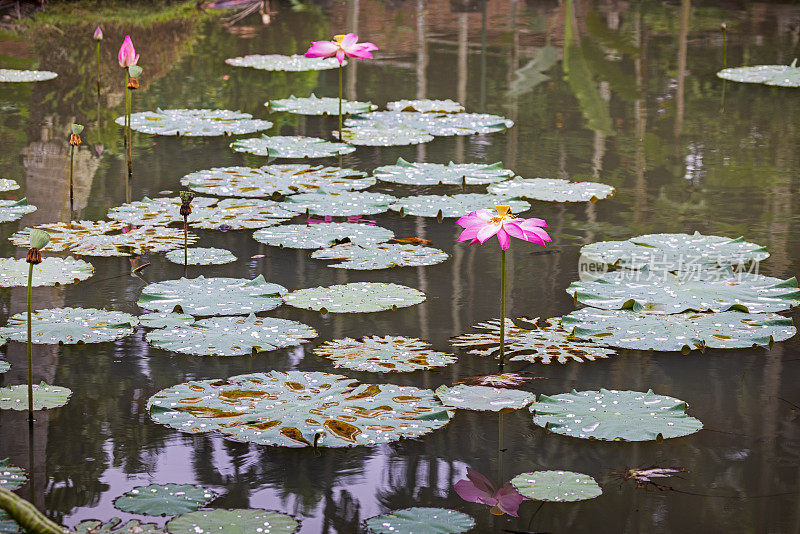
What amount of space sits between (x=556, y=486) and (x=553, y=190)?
2.62 m

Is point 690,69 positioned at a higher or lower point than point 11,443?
higher

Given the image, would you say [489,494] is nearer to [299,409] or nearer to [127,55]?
[299,409]

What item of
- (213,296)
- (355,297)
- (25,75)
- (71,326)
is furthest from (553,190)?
(25,75)

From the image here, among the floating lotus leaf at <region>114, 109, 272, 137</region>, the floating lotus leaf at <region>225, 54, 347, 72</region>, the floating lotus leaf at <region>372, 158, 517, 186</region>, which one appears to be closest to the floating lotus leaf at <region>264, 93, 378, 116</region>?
the floating lotus leaf at <region>114, 109, 272, 137</region>

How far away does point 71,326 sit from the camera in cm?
331

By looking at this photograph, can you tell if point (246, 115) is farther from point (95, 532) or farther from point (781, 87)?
point (95, 532)

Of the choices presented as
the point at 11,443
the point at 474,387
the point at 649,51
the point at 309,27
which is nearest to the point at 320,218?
the point at 474,387

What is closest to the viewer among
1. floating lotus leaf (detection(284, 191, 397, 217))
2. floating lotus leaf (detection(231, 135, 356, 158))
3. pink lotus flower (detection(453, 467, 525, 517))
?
pink lotus flower (detection(453, 467, 525, 517))

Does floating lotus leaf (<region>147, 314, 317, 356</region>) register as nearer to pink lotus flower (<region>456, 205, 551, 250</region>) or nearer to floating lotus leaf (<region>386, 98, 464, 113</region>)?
pink lotus flower (<region>456, 205, 551, 250</region>)

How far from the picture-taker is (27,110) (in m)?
6.65

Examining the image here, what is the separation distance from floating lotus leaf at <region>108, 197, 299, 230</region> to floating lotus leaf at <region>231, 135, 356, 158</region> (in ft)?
2.42

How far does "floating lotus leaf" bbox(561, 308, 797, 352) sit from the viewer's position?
3234 millimetres

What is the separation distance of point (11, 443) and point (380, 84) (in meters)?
5.27

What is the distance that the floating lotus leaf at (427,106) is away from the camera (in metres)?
6.56
